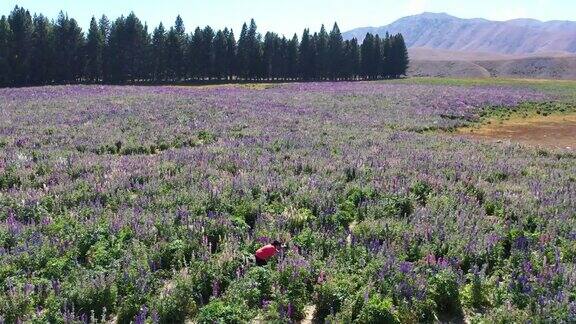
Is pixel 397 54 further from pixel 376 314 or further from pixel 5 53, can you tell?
pixel 376 314

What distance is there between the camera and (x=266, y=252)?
24.0 ft

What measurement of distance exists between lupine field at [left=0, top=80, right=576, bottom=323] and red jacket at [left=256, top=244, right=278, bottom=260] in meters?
0.15

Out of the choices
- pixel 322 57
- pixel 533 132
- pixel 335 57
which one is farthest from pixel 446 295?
pixel 335 57

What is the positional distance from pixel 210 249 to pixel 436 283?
3.27 meters

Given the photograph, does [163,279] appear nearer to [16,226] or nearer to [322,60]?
[16,226]

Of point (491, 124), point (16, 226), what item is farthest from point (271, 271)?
point (491, 124)

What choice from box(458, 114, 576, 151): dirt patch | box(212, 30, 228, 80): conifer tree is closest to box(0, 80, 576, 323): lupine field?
box(458, 114, 576, 151): dirt patch

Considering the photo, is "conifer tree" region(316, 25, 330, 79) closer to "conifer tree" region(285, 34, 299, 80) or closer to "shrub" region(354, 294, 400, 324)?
"conifer tree" region(285, 34, 299, 80)

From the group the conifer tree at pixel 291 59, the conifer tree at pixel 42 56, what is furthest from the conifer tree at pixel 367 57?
the conifer tree at pixel 42 56

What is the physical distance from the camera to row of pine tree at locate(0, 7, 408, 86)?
83.8m

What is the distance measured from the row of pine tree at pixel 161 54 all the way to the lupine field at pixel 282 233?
78346 mm

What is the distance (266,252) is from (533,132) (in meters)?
24.2

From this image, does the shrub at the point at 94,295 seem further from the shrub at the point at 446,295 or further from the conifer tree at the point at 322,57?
the conifer tree at the point at 322,57

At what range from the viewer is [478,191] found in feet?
35.7
